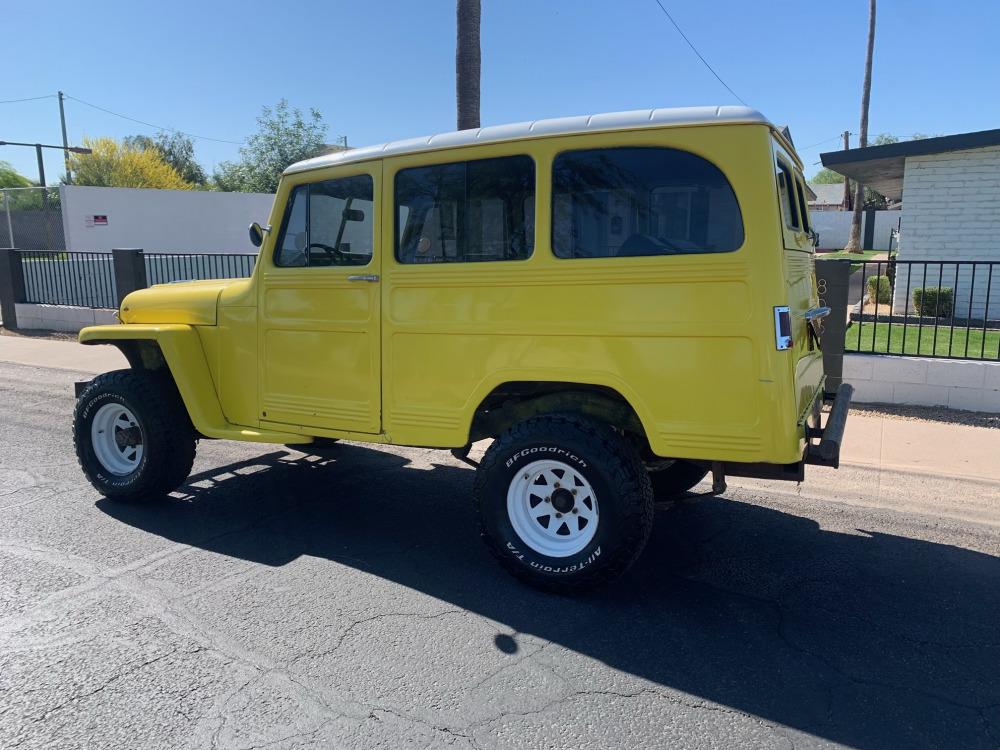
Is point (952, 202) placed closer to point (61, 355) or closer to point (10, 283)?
point (61, 355)

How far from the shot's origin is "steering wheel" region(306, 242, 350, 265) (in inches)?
183

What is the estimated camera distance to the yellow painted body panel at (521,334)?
3514 mm

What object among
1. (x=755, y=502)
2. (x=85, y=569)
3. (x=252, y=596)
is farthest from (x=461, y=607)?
(x=755, y=502)

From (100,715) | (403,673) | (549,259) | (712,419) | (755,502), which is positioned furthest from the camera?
(755,502)

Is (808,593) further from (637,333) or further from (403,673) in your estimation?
(403,673)

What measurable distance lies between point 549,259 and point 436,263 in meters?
0.71

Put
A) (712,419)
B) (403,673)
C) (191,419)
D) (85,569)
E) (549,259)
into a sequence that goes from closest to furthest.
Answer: (403,673)
(712,419)
(549,259)
(85,569)
(191,419)

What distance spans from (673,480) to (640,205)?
210 centimetres

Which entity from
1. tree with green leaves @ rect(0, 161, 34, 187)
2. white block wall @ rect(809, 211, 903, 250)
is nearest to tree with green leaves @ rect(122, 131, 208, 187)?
tree with green leaves @ rect(0, 161, 34, 187)

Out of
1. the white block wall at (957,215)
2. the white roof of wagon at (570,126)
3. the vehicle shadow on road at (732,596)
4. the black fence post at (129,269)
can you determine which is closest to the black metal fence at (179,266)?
the black fence post at (129,269)

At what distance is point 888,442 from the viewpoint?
6863 mm

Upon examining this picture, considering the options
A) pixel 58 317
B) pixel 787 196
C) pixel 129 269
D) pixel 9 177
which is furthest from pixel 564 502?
pixel 9 177

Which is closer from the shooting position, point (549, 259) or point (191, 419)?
point (549, 259)

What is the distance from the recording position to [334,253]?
4.68m
